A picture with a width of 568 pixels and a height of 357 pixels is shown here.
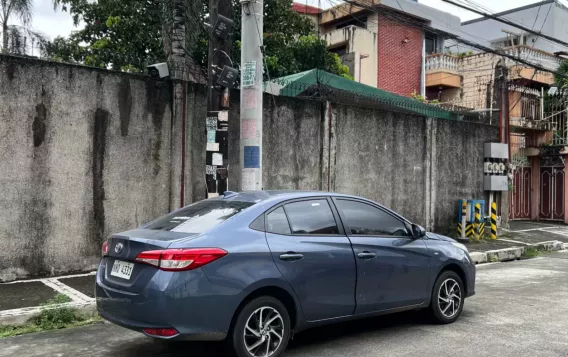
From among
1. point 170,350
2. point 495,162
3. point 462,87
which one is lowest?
point 170,350

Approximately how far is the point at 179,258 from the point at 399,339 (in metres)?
2.51

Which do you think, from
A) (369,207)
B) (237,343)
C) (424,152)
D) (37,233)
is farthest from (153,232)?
(424,152)

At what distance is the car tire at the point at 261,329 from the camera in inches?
169

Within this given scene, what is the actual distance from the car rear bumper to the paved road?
2.53 feet

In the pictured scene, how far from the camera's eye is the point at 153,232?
4.56 metres

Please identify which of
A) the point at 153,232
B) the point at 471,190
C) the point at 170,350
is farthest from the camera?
the point at 471,190

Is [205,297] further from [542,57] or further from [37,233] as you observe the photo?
[542,57]

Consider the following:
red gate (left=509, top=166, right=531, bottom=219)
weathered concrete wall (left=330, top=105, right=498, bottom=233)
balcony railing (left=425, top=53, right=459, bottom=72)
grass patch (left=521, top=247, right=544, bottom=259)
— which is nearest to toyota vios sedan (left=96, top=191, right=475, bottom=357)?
weathered concrete wall (left=330, top=105, right=498, bottom=233)

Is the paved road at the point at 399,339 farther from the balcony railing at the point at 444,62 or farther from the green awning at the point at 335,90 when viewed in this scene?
the balcony railing at the point at 444,62

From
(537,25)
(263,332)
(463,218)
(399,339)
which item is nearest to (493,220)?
(463,218)

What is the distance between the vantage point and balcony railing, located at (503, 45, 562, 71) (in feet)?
64.7

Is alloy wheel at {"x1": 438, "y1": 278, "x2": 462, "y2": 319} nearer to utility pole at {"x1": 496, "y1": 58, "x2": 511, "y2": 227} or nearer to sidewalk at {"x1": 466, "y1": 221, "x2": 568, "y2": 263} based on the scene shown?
sidewalk at {"x1": 466, "y1": 221, "x2": 568, "y2": 263}

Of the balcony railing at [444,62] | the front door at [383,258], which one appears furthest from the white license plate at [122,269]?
the balcony railing at [444,62]

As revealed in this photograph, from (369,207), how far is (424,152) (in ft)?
25.5
